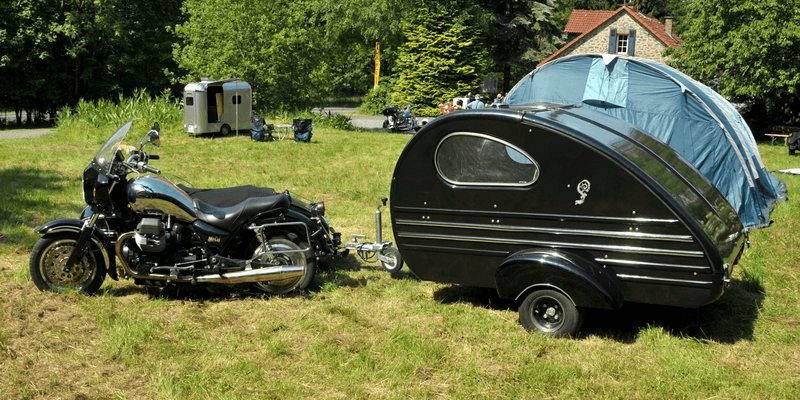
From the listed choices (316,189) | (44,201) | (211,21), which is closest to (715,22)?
(211,21)

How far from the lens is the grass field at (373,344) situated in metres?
5.13

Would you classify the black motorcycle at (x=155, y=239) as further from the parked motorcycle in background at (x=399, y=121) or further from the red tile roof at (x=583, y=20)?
the red tile roof at (x=583, y=20)

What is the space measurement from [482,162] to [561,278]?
1151 mm

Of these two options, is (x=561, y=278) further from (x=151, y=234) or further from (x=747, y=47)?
(x=747, y=47)

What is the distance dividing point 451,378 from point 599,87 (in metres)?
8.49

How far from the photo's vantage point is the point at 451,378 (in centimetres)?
529

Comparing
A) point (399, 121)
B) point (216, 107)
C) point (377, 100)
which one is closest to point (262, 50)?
point (399, 121)

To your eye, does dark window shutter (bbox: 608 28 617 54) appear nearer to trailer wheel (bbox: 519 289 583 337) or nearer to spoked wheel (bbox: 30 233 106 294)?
trailer wheel (bbox: 519 289 583 337)

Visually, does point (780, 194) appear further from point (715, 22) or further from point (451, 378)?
point (715, 22)

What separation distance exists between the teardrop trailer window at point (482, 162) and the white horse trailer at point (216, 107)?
44.5 ft

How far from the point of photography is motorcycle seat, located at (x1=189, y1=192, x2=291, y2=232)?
675 centimetres

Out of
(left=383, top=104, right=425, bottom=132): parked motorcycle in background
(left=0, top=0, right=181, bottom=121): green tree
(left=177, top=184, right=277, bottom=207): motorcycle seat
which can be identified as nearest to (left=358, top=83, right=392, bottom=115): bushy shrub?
(left=0, top=0, right=181, bottom=121): green tree

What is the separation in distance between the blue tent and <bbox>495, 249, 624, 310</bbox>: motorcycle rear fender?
5880 millimetres

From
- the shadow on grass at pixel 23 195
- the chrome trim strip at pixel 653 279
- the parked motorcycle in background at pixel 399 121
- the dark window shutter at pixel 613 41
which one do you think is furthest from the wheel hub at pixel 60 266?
the dark window shutter at pixel 613 41
